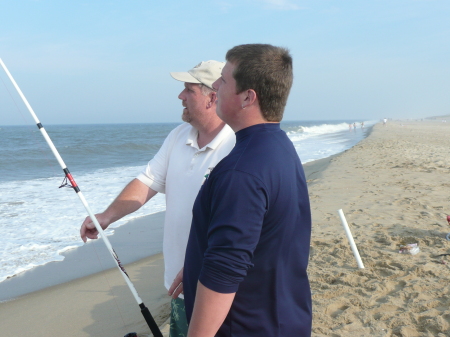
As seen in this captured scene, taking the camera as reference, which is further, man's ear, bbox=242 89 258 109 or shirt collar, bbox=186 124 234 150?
shirt collar, bbox=186 124 234 150

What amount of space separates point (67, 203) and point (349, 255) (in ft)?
20.5

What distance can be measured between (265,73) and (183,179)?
0.93 meters

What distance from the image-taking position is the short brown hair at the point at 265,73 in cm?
129

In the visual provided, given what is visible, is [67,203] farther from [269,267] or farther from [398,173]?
[269,267]

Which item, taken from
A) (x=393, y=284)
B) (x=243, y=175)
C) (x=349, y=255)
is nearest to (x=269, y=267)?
(x=243, y=175)

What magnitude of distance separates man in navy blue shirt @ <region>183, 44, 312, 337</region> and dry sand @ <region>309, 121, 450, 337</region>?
1.94 meters

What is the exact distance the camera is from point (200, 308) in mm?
1204

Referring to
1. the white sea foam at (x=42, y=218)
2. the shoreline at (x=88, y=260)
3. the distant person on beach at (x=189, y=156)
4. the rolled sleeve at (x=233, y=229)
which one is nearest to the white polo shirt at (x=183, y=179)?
the distant person on beach at (x=189, y=156)

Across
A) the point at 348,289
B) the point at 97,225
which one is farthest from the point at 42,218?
the point at 97,225

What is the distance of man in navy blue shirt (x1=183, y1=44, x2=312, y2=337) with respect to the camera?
3.85 ft

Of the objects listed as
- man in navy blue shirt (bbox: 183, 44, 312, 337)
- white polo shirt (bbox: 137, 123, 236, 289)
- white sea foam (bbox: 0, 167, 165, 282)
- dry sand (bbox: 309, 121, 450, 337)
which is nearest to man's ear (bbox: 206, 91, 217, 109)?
white polo shirt (bbox: 137, 123, 236, 289)

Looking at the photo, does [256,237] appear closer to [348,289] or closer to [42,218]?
[348,289]

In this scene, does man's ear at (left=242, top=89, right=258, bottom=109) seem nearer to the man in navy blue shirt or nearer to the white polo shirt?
the man in navy blue shirt

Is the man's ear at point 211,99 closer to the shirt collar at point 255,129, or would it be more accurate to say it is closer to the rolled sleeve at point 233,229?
the shirt collar at point 255,129
